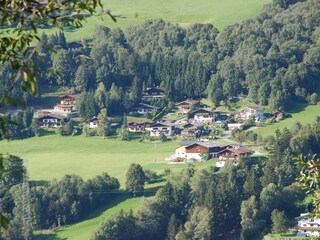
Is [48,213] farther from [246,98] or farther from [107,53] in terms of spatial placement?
[107,53]

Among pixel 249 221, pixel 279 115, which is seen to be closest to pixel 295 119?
pixel 279 115

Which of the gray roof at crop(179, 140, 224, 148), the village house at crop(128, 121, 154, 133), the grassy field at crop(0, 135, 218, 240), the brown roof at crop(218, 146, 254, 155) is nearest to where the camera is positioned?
the grassy field at crop(0, 135, 218, 240)

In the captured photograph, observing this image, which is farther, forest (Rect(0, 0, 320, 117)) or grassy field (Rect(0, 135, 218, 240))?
forest (Rect(0, 0, 320, 117))

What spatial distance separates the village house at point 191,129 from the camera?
167ft

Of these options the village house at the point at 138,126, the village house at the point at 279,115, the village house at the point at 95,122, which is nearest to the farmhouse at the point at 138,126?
the village house at the point at 138,126

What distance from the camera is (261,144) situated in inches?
1825

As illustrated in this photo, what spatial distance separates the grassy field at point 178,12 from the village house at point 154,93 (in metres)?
9.88

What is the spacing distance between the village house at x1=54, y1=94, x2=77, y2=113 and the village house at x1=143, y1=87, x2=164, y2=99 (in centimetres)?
425

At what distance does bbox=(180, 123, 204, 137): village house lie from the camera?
50778mm

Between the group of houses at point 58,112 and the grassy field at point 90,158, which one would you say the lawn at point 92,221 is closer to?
the grassy field at point 90,158

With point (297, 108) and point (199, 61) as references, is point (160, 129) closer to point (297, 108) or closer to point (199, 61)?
point (297, 108)

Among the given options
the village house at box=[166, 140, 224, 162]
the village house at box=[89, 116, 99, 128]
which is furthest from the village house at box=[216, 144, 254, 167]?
the village house at box=[89, 116, 99, 128]

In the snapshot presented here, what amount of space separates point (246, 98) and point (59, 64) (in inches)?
468

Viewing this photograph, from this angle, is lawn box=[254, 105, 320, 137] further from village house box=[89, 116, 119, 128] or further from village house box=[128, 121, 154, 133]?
village house box=[89, 116, 119, 128]
